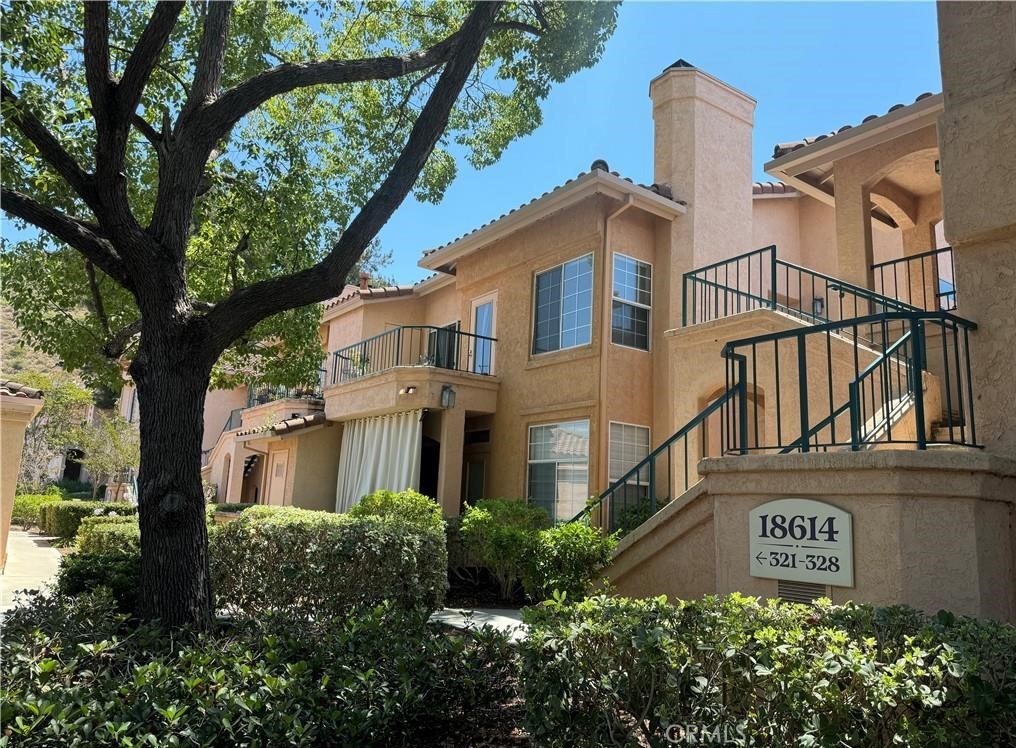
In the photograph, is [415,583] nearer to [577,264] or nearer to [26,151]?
[26,151]

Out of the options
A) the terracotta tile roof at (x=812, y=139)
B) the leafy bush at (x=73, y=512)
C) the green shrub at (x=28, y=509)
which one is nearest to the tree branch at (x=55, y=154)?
the terracotta tile roof at (x=812, y=139)

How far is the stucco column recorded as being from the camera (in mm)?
14367

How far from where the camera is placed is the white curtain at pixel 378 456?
15.2m

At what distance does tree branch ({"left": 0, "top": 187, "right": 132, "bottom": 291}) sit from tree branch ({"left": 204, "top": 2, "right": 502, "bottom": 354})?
0.87 metres

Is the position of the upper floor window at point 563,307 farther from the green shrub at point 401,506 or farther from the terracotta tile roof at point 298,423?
the terracotta tile roof at point 298,423

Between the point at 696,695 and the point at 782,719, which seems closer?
the point at 782,719

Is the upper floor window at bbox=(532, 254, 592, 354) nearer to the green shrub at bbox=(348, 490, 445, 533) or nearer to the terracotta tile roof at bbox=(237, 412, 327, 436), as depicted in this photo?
the green shrub at bbox=(348, 490, 445, 533)

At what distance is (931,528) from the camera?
500 centimetres

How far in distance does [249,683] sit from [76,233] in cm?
387

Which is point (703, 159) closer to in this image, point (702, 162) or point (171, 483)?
point (702, 162)

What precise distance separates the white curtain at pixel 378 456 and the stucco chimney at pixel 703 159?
6657 mm

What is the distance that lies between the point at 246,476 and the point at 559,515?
609 inches

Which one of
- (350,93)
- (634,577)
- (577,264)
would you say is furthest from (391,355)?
(634,577)

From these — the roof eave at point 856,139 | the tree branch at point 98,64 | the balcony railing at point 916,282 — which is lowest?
the tree branch at point 98,64
